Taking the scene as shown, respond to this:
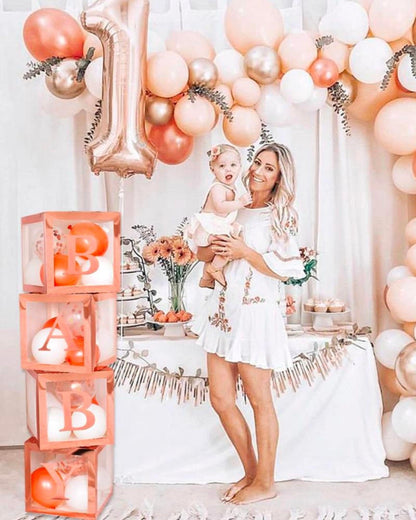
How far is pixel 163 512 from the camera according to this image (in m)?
2.72

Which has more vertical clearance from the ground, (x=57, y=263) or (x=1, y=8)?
(x=1, y=8)

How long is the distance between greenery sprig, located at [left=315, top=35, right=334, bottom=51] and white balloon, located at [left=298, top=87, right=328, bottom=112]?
179 mm

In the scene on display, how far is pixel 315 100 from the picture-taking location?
3068mm

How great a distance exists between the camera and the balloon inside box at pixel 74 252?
2.53m

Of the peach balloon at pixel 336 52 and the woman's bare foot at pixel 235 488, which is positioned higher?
the peach balloon at pixel 336 52

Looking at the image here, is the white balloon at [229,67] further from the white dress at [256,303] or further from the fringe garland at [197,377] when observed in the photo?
the fringe garland at [197,377]

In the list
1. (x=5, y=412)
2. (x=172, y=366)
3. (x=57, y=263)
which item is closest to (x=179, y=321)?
(x=172, y=366)

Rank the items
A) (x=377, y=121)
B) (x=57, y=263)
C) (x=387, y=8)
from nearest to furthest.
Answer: (x=57, y=263) → (x=387, y=8) → (x=377, y=121)

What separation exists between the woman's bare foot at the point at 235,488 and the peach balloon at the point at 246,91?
1.61m

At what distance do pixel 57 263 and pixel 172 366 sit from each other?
798 mm

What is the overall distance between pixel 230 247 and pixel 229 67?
85 centimetres

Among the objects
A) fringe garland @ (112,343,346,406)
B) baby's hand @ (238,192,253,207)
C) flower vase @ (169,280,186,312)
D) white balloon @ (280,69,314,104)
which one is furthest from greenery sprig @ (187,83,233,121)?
fringe garland @ (112,343,346,406)

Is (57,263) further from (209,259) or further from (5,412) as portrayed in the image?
(5,412)

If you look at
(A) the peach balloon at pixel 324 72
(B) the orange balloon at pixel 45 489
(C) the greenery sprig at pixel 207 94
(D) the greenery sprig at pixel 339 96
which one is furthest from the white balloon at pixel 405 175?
(B) the orange balloon at pixel 45 489
